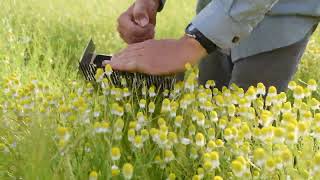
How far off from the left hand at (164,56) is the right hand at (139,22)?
1.59ft

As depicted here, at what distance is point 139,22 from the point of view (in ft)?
8.00

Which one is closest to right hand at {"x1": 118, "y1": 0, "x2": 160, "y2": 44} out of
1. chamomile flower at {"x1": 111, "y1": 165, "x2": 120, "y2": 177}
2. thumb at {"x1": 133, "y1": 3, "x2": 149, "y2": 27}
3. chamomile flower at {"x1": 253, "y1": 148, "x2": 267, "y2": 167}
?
thumb at {"x1": 133, "y1": 3, "x2": 149, "y2": 27}

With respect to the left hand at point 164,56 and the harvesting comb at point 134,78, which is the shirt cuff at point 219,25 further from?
the harvesting comb at point 134,78

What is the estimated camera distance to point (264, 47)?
2215mm

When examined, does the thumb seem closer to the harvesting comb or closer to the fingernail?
the fingernail

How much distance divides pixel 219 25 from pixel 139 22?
627 millimetres

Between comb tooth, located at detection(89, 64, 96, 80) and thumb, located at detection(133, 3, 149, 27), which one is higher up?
thumb, located at detection(133, 3, 149, 27)

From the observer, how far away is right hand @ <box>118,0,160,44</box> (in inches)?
93.7

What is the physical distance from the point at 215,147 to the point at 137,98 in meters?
0.47

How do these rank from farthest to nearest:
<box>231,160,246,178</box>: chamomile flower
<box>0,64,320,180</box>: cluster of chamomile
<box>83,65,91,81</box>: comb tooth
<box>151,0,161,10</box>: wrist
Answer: <box>151,0,161,10</box>: wrist, <box>83,65,91,81</box>: comb tooth, <box>0,64,320,180</box>: cluster of chamomile, <box>231,160,246,178</box>: chamomile flower

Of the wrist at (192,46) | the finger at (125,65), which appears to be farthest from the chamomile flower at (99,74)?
the wrist at (192,46)

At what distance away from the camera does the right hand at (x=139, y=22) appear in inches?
93.7

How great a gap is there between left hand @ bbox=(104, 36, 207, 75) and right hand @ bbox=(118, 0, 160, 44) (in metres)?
0.48

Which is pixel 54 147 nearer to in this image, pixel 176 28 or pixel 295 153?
pixel 295 153
